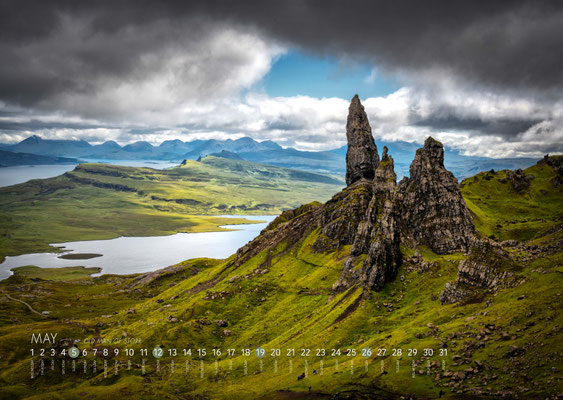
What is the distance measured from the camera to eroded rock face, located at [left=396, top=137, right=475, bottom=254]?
13827cm

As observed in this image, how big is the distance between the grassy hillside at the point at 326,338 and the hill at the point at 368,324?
1.18ft

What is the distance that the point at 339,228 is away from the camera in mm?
198625

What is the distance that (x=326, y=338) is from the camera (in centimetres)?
10075

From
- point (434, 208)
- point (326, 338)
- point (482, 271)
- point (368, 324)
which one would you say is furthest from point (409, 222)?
point (326, 338)

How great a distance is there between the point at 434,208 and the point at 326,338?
76605 mm

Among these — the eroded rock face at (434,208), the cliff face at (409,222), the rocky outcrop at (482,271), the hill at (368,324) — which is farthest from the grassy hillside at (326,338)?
the eroded rock face at (434,208)

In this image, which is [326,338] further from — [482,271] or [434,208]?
[434,208]

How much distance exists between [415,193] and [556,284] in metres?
86.4

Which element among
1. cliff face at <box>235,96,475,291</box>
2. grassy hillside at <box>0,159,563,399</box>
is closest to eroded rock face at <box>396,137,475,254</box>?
cliff face at <box>235,96,475,291</box>

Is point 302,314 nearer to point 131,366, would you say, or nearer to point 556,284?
point 131,366

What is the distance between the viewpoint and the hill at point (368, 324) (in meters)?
63.0

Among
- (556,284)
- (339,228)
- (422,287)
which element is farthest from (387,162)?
(556,284)

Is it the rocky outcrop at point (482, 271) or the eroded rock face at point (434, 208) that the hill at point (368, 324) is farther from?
the eroded rock face at point (434, 208)

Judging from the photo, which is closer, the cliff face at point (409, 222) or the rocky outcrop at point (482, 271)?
the rocky outcrop at point (482, 271)
